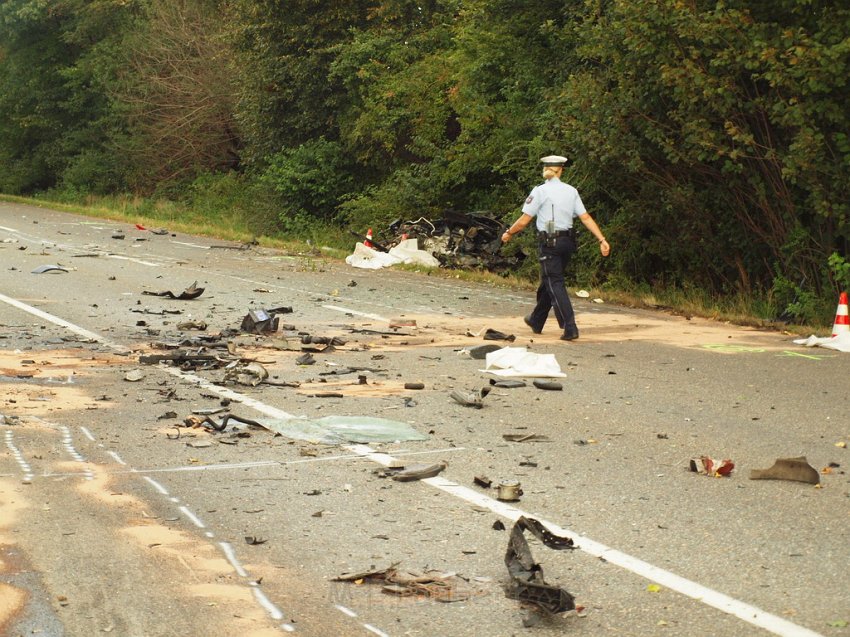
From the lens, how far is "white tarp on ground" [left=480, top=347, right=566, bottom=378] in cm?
1075

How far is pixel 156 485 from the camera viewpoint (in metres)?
6.87

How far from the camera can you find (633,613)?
4980 mm

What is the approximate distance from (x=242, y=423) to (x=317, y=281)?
422 inches

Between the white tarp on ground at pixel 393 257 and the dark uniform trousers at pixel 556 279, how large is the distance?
8993 millimetres

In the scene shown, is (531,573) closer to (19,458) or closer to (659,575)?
(659,575)

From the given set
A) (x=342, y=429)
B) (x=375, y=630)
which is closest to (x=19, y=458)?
(x=342, y=429)

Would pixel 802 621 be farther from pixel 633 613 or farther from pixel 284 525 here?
pixel 284 525

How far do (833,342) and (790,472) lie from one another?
6266 mm

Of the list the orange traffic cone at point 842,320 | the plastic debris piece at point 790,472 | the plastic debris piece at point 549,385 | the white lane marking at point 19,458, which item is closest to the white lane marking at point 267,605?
the white lane marking at point 19,458

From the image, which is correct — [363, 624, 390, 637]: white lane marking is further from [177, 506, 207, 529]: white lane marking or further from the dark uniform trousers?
the dark uniform trousers

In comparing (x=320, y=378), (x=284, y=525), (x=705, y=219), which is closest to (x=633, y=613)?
(x=284, y=525)

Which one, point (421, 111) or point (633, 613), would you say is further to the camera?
point (421, 111)

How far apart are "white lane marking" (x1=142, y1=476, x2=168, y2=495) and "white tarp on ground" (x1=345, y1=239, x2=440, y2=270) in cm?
1550

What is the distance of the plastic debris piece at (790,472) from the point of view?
717cm
